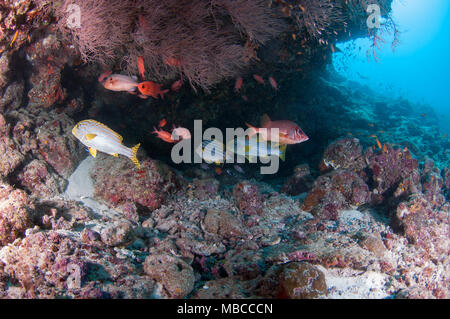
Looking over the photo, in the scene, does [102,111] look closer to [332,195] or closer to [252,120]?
[252,120]

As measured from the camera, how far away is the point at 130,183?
15.8 feet

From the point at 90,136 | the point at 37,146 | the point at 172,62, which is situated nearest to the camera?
the point at 90,136

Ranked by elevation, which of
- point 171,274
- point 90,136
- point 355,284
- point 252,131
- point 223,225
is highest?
point 252,131

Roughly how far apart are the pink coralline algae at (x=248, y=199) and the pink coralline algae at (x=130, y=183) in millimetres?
1579

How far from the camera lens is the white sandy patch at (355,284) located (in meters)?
2.68

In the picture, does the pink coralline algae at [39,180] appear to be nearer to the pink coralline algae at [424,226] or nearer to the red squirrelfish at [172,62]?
the red squirrelfish at [172,62]

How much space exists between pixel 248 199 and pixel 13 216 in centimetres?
401

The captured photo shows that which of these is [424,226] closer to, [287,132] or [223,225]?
[287,132]

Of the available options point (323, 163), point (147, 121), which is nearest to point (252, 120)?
point (323, 163)

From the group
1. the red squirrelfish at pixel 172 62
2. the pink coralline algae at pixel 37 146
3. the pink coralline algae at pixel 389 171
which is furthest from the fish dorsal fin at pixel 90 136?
the pink coralline algae at pixel 389 171

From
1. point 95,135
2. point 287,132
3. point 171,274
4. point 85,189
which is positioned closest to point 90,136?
point 95,135

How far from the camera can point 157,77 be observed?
18.1ft

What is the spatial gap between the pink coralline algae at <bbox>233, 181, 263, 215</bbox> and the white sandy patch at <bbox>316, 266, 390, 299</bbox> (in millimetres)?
2366

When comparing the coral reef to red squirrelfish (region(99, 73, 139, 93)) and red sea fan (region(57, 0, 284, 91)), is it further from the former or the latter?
red squirrelfish (region(99, 73, 139, 93))
